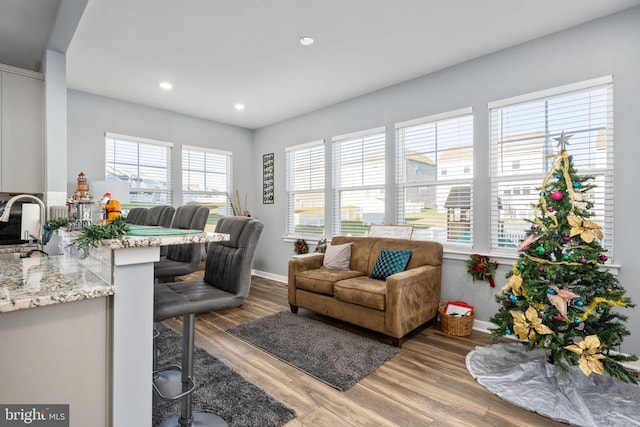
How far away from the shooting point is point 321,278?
3447 millimetres

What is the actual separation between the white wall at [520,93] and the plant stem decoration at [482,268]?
0.07 meters

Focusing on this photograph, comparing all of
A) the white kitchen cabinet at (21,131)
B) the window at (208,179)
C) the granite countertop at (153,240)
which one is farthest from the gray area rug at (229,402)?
the window at (208,179)

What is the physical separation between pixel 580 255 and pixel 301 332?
7.78ft

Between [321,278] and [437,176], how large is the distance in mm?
1756

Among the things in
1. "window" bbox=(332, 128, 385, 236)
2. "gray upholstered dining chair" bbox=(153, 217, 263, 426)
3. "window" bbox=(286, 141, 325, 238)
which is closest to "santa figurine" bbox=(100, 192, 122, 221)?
"gray upholstered dining chair" bbox=(153, 217, 263, 426)

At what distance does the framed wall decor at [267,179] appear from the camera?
5750 millimetres

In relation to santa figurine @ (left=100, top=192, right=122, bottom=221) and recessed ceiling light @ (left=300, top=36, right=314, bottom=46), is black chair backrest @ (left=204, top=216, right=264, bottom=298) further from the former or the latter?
recessed ceiling light @ (left=300, top=36, right=314, bottom=46)

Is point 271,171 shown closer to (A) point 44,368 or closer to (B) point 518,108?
(B) point 518,108

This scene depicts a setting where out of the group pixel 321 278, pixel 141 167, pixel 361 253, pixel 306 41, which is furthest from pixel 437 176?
pixel 141 167

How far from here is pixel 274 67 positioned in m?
3.51

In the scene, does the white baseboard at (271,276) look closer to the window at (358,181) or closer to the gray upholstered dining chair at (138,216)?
the window at (358,181)

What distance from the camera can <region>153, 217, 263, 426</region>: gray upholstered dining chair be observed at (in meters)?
1.55

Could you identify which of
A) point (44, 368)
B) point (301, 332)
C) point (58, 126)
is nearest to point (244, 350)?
point (301, 332)

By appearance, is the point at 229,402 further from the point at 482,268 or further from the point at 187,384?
the point at 482,268
